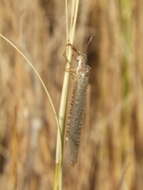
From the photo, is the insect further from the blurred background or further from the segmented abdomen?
the blurred background

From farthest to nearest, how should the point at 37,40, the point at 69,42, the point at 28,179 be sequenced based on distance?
the point at 37,40 < the point at 28,179 < the point at 69,42

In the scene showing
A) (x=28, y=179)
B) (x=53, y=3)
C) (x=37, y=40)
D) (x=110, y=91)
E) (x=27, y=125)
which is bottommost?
(x=28, y=179)

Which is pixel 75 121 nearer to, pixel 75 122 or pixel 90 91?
pixel 75 122

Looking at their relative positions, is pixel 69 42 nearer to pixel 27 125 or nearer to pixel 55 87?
pixel 27 125

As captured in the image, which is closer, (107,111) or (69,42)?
(69,42)

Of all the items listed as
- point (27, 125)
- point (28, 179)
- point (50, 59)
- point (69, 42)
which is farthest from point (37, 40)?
point (69, 42)

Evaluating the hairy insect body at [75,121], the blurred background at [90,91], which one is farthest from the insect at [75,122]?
the blurred background at [90,91]

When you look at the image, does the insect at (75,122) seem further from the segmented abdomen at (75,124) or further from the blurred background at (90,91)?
the blurred background at (90,91)

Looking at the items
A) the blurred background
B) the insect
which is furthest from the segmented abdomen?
the blurred background
